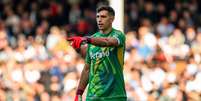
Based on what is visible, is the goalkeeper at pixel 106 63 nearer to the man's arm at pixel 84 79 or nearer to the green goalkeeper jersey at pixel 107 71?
the green goalkeeper jersey at pixel 107 71

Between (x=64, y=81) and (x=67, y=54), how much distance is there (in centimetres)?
123

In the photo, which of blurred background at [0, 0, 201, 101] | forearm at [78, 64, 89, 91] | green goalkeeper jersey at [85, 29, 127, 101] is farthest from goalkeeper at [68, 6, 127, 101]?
blurred background at [0, 0, 201, 101]

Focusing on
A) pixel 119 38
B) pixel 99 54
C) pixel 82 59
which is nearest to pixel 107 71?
pixel 99 54

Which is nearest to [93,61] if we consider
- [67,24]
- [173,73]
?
[173,73]

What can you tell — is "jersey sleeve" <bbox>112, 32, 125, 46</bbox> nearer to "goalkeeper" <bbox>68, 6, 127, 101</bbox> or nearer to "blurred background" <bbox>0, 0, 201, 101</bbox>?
"goalkeeper" <bbox>68, 6, 127, 101</bbox>

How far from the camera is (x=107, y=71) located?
1033 cm

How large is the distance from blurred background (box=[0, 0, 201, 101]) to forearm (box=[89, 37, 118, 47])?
8.79m

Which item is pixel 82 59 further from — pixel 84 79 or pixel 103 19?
pixel 103 19

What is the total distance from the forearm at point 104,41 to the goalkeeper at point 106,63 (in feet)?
0.09

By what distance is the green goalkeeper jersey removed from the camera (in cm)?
1031

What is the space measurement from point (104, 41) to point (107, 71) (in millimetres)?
584

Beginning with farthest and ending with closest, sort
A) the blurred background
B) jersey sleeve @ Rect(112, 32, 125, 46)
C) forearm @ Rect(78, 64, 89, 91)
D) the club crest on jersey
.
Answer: the blurred background < forearm @ Rect(78, 64, 89, 91) < the club crest on jersey < jersey sleeve @ Rect(112, 32, 125, 46)

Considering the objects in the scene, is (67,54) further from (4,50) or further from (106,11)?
(106,11)

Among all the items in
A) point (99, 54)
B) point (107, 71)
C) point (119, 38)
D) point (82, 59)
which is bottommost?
point (82, 59)
